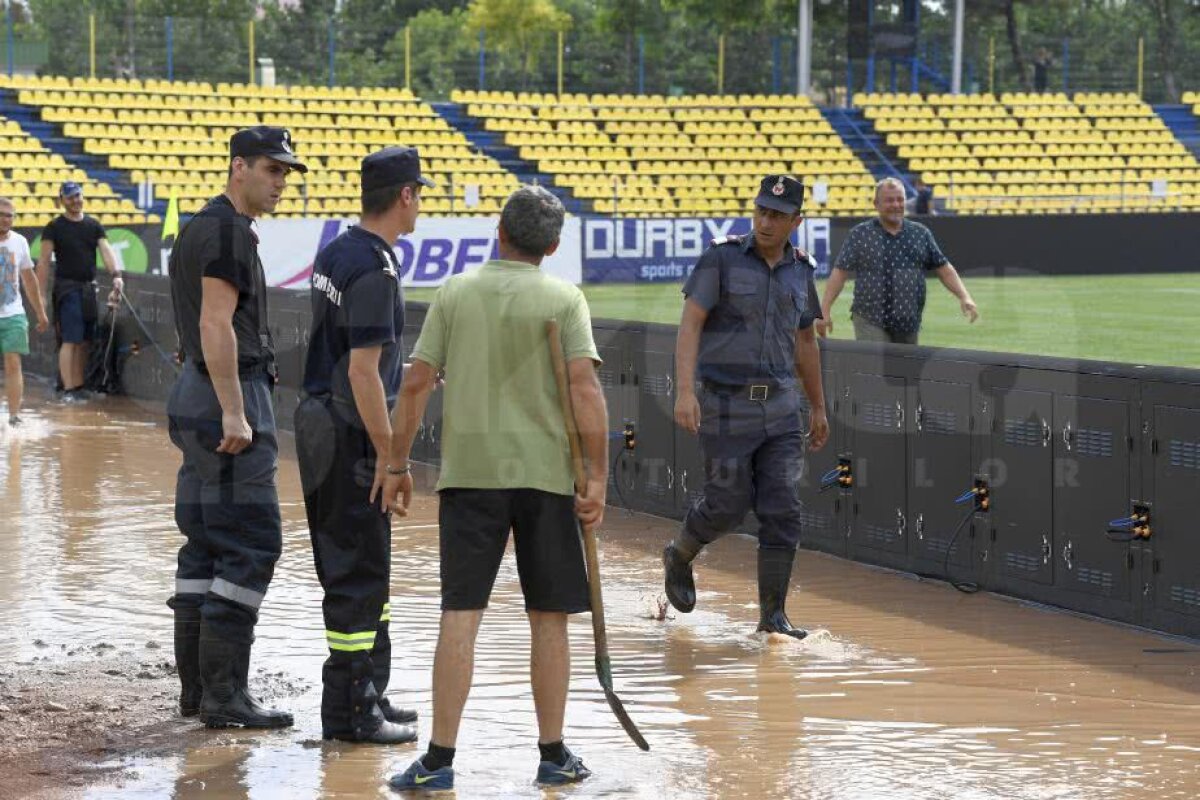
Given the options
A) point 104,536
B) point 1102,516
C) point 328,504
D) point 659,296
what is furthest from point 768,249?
point 659,296

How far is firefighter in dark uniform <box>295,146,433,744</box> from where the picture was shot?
631 centimetres

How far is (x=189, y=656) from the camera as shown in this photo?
6910mm

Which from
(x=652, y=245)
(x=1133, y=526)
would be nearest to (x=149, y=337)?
(x=1133, y=526)

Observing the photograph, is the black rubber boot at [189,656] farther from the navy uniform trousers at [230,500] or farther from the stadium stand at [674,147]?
the stadium stand at [674,147]

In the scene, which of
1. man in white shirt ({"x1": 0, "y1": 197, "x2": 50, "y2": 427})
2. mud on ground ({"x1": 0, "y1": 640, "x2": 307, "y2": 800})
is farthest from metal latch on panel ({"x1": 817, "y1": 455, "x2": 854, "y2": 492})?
man in white shirt ({"x1": 0, "y1": 197, "x2": 50, "y2": 427})

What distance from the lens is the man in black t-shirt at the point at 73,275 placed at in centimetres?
1681

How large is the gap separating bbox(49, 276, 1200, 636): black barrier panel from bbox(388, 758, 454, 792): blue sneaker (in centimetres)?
358

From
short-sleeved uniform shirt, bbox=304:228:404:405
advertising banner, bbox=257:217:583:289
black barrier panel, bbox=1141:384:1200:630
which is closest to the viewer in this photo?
short-sleeved uniform shirt, bbox=304:228:404:405

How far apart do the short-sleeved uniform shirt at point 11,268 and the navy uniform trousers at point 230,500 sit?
817 centimetres

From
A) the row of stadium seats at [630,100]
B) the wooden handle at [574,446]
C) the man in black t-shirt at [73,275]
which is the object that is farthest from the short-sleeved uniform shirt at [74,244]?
the row of stadium seats at [630,100]

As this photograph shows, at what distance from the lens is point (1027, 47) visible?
47.7 m

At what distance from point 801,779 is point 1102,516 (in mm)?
2901

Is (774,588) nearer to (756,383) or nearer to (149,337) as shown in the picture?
(756,383)

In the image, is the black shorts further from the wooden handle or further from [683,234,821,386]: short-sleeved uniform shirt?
[683,234,821,386]: short-sleeved uniform shirt
